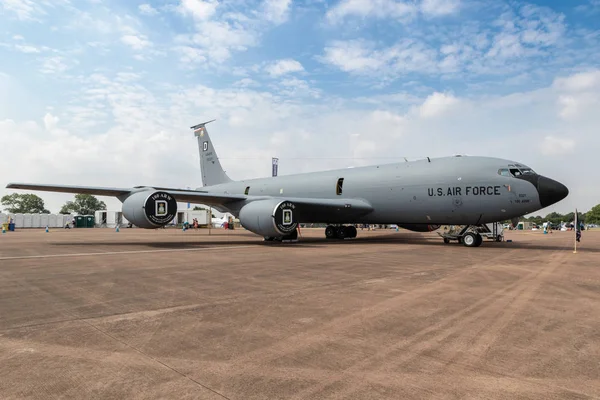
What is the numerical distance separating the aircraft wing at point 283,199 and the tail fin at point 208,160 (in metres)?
10.2

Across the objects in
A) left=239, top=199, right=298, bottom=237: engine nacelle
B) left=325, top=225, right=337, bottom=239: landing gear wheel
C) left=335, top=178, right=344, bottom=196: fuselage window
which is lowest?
left=325, top=225, right=337, bottom=239: landing gear wheel

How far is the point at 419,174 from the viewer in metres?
18.4

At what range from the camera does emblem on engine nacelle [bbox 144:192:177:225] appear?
16578mm

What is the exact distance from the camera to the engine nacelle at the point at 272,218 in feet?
57.9

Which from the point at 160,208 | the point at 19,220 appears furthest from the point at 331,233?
the point at 19,220

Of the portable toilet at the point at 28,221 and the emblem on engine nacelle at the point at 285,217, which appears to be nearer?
the emblem on engine nacelle at the point at 285,217

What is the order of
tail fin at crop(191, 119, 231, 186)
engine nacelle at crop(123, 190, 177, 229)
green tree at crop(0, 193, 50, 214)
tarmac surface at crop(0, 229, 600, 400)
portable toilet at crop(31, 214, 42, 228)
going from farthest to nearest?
green tree at crop(0, 193, 50, 214) < portable toilet at crop(31, 214, 42, 228) < tail fin at crop(191, 119, 231, 186) < engine nacelle at crop(123, 190, 177, 229) < tarmac surface at crop(0, 229, 600, 400)

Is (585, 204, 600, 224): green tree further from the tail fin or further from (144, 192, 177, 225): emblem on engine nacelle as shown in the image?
(144, 192, 177, 225): emblem on engine nacelle

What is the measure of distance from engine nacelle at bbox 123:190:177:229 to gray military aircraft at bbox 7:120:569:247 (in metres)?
0.04

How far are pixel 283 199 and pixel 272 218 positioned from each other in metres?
1.20

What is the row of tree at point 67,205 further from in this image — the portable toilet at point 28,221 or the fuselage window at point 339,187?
the fuselage window at point 339,187

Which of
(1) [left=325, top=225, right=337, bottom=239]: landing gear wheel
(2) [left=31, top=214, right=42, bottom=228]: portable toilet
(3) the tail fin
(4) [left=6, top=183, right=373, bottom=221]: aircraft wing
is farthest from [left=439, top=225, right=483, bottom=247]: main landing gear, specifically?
(2) [left=31, top=214, right=42, bottom=228]: portable toilet

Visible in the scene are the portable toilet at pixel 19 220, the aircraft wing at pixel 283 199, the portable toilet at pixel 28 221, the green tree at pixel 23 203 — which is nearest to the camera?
the aircraft wing at pixel 283 199

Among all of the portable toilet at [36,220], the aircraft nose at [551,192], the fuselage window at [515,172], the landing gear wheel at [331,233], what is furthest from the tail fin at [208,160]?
the portable toilet at [36,220]
